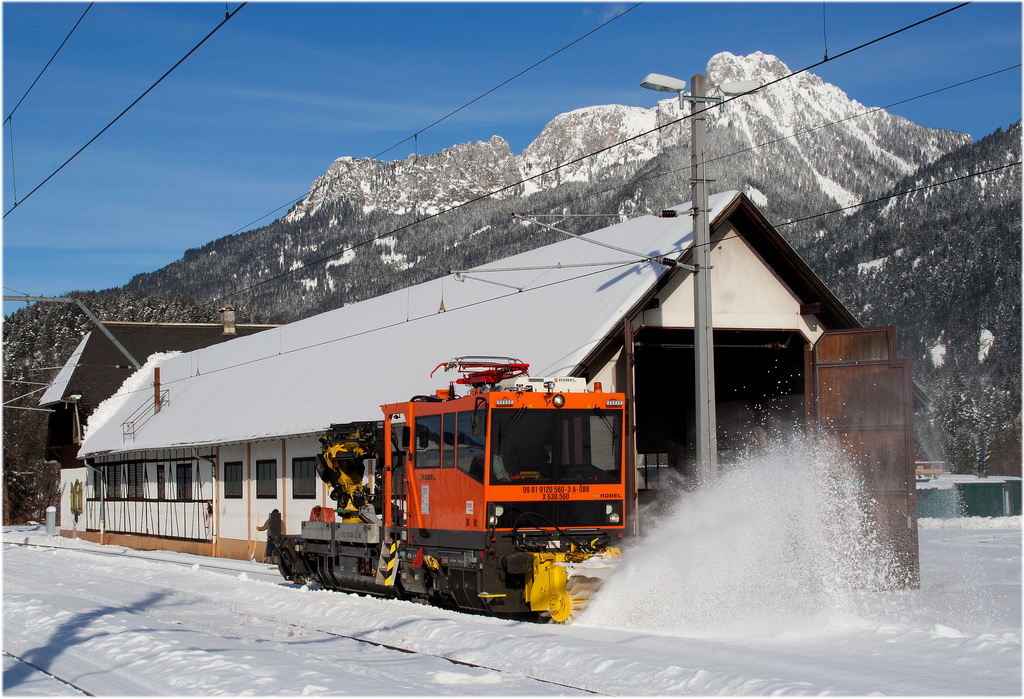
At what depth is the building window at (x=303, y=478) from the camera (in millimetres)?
26848

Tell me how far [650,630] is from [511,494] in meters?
2.51

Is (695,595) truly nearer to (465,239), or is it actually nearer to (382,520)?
(382,520)

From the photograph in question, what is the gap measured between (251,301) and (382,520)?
148 metres

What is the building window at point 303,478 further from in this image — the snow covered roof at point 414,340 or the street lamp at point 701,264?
the street lamp at point 701,264

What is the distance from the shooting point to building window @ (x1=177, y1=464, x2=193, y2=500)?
1389 inches

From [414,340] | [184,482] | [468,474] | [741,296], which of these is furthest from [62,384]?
[468,474]

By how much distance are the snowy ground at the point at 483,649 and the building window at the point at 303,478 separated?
767 centimetres

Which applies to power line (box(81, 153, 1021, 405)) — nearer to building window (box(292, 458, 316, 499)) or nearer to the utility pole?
the utility pole

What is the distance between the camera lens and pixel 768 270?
884 inches

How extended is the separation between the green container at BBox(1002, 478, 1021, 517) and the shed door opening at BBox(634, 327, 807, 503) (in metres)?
28.7

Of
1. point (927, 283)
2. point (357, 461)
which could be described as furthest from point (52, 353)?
point (357, 461)

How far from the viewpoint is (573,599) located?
581 inches

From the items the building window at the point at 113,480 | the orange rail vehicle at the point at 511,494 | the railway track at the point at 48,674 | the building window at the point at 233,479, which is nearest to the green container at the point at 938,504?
the building window at the point at 233,479

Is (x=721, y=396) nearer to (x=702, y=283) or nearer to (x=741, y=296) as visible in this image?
(x=741, y=296)
